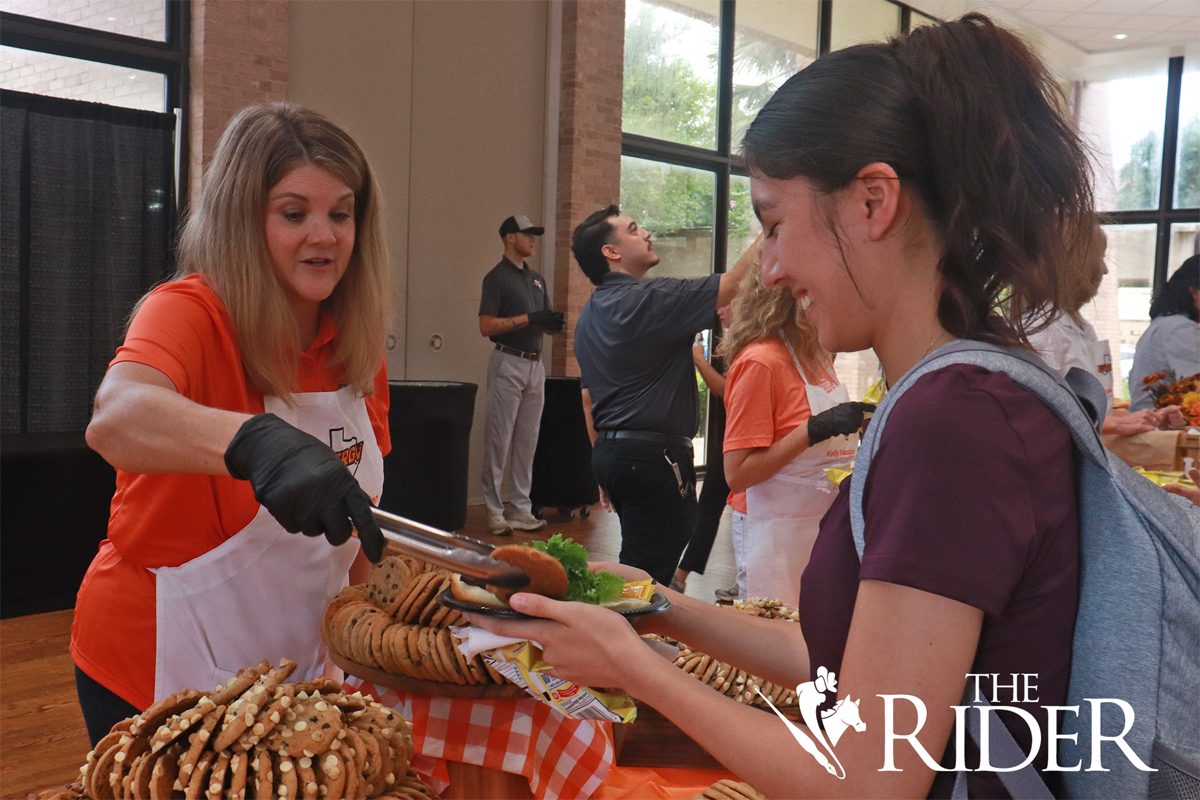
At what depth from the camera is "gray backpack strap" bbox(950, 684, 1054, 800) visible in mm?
794

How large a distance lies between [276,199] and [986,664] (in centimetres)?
130

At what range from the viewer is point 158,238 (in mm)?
5227

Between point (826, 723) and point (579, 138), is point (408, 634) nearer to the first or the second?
point (826, 723)

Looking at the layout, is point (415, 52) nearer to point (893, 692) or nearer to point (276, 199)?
point (276, 199)

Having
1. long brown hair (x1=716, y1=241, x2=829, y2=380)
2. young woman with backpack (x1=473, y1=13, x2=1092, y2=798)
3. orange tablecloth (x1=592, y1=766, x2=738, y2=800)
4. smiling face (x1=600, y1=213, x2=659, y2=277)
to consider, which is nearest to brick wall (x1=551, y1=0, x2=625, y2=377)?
smiling face (x1=600, y1=213, x2=659, y2=277)

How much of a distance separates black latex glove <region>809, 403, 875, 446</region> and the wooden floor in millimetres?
2299

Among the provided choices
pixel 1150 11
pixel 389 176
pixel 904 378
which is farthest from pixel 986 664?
pixel 1150 11

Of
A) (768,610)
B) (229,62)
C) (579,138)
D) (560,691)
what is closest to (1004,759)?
(560,691)

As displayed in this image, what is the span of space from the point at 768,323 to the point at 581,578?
163 cm

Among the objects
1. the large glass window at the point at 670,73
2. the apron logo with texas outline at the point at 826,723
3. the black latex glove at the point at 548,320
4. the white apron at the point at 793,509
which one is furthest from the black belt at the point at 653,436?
the large glass window at the point at 670,73

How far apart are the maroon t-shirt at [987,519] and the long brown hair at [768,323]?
71.7 inches

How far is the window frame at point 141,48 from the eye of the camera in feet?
15.8

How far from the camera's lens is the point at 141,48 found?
516 centimetres

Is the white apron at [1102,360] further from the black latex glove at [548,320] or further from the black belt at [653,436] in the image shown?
the black latex glove at [548,320]
